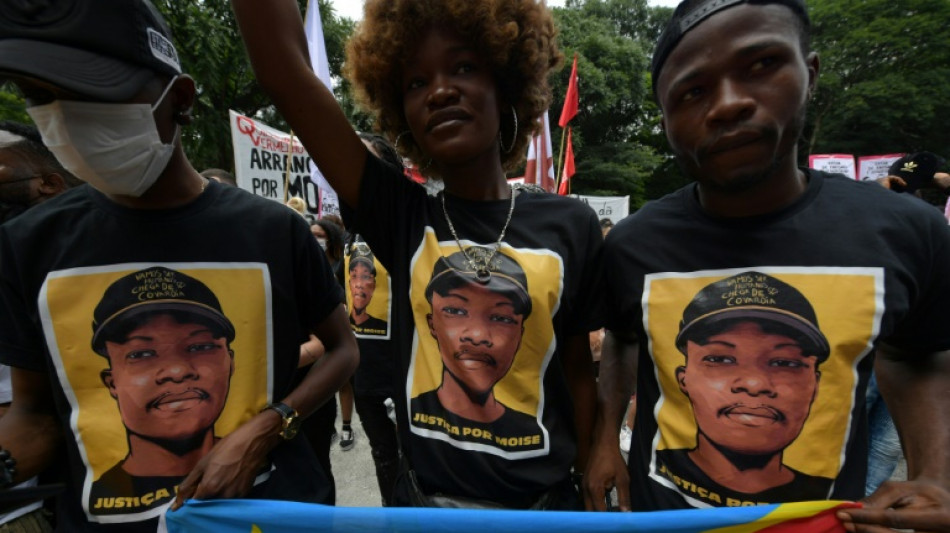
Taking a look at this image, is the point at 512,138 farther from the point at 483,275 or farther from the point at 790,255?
the point at 790,255

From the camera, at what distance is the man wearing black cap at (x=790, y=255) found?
1230mm

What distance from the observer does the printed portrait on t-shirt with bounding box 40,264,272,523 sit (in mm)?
1352

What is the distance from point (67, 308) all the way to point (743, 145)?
72.7 inches

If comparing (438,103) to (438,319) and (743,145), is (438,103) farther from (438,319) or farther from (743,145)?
(743,145)

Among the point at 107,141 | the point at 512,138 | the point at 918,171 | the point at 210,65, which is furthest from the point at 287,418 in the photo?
the point at 210,65

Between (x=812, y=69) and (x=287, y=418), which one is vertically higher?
(x=812, y=69)

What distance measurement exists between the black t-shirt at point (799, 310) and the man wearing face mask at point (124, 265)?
1075mm

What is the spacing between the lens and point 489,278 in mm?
1463

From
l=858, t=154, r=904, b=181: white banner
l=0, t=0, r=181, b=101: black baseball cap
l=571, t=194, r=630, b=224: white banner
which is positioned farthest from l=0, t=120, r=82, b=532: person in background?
l=571, t=194, r=630, b=224: white banner

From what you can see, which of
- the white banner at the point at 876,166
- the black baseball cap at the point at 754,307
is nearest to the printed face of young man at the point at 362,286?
the black baseball cap at the point at 754,307

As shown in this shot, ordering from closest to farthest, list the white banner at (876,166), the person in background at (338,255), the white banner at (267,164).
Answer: the person in background at (338,255) < the white banner at (267,164) < the white banner at (876,166)

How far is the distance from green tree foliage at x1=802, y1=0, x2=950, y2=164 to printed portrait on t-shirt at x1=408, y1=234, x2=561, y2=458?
27093 mm

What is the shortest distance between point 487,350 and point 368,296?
2.14 metres

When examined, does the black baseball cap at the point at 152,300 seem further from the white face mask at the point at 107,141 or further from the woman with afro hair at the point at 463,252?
the woman with afro hair at the point at 463,252
